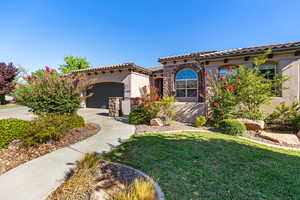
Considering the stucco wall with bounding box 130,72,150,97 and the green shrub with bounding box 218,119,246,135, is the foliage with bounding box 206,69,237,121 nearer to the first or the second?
the green shrub with bounding box 218,119,246,135

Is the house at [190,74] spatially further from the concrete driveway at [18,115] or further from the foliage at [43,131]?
the concrete driveway at [18,115]

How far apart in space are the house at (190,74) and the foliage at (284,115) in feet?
2.07

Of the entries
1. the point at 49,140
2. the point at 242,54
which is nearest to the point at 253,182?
the point at 49,140

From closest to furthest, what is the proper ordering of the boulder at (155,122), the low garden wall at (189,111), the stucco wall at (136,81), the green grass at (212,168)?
the green grass at (212,168) < the boulder at (155,122) < the low garden wall at (189,111) < the stucco wall at (136,81)

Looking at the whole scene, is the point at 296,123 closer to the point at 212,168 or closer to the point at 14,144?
the point at 212,168

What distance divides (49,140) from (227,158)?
18.1 feet

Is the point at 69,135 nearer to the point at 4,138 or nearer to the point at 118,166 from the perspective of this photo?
the point at 4,138

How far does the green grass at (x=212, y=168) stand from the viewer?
2.14m

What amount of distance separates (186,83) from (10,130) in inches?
410

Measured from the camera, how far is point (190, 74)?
34.6 feet

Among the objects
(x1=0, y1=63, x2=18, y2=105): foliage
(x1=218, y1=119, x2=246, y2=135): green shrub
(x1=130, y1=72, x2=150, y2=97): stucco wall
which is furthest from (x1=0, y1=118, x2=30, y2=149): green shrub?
(x1=0, y1=63, x2=18, y2=105): foliage

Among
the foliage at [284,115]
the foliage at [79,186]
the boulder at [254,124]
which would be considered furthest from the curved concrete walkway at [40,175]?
the foliage at [284,115]

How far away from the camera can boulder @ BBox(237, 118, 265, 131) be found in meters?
5.70

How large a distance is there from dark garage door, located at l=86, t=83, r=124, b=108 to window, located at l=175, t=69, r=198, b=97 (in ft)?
18.4
